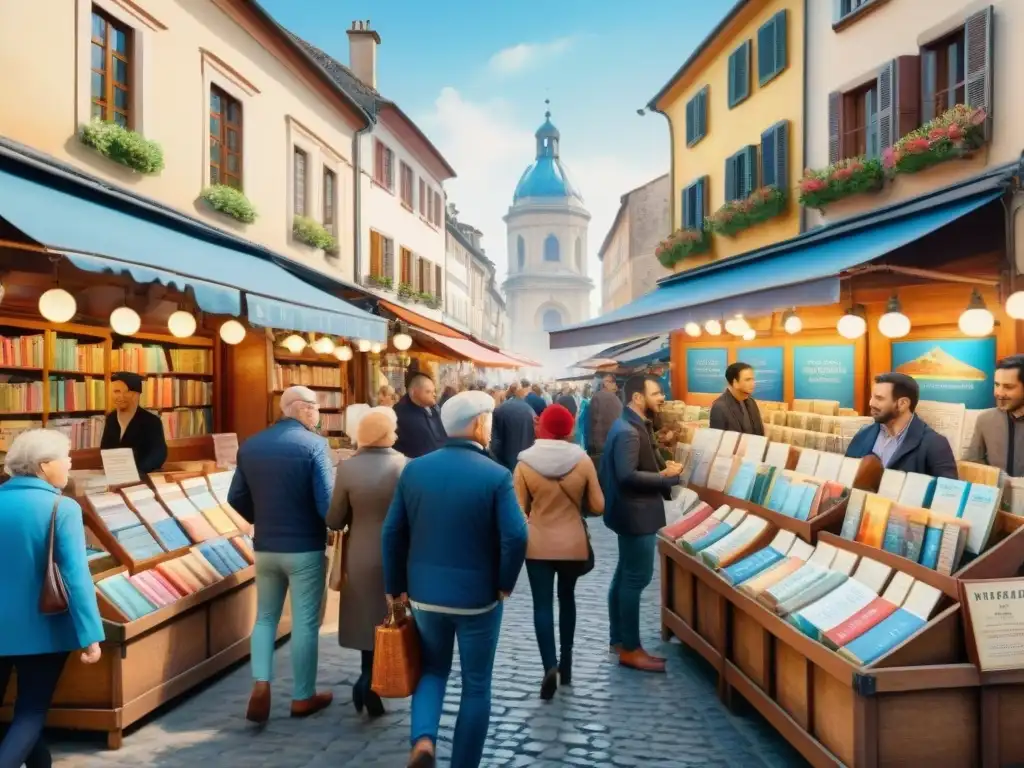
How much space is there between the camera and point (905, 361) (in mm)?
10852

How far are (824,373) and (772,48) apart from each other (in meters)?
6.04

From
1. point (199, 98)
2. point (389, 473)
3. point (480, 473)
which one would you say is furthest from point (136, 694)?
point (199, 98)

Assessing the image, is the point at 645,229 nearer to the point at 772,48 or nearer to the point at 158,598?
the point at 772,48

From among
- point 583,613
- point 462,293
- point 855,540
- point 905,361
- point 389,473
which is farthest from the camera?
point 462,293

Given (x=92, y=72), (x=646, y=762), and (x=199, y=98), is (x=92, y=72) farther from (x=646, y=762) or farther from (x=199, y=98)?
(x=646, y=762)

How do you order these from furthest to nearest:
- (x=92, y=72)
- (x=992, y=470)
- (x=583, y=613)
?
(x=92, y=72)
(x=583, y=613)
(x=992, y=470)

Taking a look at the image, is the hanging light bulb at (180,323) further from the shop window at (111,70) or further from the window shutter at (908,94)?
the window shutter at (908,94)

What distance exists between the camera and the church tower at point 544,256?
87.0m

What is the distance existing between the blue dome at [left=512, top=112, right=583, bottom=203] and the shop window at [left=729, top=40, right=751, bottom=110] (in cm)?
7092

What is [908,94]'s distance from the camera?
1084 cm

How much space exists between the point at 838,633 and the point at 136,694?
150 inches

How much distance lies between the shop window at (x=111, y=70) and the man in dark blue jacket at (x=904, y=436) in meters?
8.54

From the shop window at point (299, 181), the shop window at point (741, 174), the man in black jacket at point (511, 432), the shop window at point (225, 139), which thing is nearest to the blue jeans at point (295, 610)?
the man in black jacket at point (511, 432)

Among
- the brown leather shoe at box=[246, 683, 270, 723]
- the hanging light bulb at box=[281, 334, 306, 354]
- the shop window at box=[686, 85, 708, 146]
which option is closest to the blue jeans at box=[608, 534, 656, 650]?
the brown leather shoe at box=[246, 683, 270, 723]
